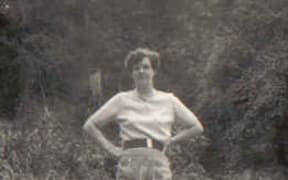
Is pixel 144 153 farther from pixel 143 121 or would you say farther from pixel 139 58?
pixel 139 58

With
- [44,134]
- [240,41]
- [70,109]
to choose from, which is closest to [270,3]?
[240,41]

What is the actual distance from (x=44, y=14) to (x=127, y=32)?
2164 millimetres

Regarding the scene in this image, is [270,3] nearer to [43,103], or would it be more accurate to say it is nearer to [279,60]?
[279,60]

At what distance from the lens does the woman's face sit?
438 centimetres

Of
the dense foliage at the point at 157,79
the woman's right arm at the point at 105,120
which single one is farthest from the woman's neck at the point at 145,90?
the dense foliage at the point at 157,79

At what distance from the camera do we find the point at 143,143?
4312mm

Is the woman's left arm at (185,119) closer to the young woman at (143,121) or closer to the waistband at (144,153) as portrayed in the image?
the young woman at (143,121)

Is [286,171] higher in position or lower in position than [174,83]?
lower

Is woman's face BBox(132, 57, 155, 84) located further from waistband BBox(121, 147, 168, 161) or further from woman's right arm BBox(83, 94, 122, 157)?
waistband BBox(121, 147, 168, 161)

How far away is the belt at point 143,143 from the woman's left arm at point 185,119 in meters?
0.13

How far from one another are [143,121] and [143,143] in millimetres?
121

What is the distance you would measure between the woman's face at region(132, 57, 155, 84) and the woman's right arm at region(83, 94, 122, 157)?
158 millimetres

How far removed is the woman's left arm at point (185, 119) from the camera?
177 inches

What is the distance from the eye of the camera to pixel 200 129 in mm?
4629
